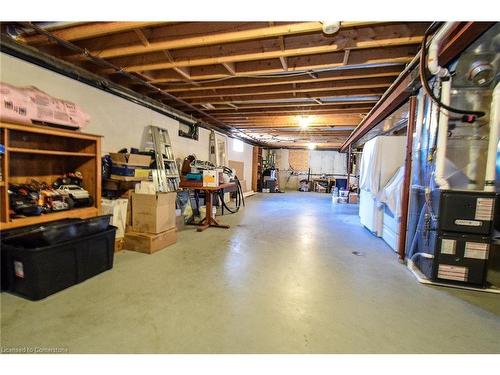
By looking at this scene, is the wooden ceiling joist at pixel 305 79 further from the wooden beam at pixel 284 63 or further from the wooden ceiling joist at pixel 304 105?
the wooden ceiling joist at pixel 304 105

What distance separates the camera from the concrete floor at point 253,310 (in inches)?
57.4

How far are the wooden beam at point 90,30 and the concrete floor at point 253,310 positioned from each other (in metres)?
2.37

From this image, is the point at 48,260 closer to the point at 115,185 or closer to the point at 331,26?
the point at 115,185

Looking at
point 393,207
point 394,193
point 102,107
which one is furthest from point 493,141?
point 102,107

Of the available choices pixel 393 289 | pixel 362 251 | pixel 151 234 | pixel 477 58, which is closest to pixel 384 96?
pixel 477 58

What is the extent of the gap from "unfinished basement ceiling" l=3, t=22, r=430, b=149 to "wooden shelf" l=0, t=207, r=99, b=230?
5.84 feet

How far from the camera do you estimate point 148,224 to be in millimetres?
3068

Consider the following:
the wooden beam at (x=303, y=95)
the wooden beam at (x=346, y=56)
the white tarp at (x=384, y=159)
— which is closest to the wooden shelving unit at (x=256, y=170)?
the wooden beam at (x=303, y=95)

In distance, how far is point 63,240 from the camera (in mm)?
2027

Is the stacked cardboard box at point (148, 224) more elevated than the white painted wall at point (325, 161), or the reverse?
the white painted wall at point (325, 161)

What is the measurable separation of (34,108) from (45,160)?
0.70 m

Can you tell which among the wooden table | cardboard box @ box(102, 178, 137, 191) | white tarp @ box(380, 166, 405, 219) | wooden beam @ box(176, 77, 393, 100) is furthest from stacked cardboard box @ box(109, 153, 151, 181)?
white tarp @ box(380, 166, 405, 219)
